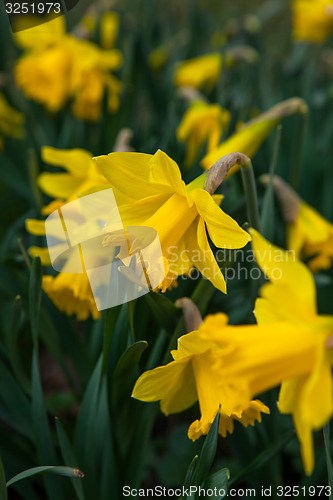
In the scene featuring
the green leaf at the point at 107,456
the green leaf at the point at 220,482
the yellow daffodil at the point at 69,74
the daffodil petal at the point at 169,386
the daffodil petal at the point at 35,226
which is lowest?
the green leaf at the point at 107,456

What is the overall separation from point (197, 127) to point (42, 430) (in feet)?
3.63

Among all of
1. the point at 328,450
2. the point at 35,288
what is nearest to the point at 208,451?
the point at 328,450

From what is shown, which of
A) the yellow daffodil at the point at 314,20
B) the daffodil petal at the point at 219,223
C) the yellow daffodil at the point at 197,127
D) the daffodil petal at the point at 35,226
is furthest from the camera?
the yellow daffodil at the point at 314,20

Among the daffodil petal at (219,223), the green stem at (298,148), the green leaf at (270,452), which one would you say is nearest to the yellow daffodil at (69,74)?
the green stem at (298,148)

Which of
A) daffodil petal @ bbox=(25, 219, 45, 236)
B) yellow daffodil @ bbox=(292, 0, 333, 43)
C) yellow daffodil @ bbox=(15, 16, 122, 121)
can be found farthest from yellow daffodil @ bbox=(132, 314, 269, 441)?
yellow daffodil @ bbox=(292, 0, 333, 43)

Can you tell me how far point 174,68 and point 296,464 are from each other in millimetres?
2021

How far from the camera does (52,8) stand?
1.00 metres

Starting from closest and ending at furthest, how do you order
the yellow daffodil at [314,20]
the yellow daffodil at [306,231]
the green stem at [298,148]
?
the yellow daffodil at [306,231] < the green stem at [298,148] < the yellow daffodil at [314,20]

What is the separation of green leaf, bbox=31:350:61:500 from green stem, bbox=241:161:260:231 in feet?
1.67

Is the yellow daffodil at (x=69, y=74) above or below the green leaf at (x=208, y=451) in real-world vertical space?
above

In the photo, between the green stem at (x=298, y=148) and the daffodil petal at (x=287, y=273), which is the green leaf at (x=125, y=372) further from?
the green stem at (x=298, y=148)

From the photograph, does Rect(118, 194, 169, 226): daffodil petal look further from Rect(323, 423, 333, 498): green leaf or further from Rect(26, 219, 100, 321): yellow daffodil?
Rect(323, 423, 333, 498): green leaf

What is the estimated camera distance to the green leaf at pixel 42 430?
97 centimetres

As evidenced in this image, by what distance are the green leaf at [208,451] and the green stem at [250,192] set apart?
37 cm
